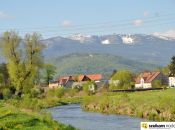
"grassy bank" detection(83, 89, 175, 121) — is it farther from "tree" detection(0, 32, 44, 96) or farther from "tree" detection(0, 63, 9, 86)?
"tree" detection(0, 63, 9, 86)

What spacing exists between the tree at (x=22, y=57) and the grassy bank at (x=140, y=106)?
1134cm

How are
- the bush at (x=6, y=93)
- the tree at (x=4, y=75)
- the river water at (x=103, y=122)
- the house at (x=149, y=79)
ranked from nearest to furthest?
the river water at (x=103, y=122)
the bush at (x=6, y=93)
the tree at (x=4, y=75)
the house at (x=149, y=79)

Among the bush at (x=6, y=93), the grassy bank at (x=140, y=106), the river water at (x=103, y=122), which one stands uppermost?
the bush at (x=6, y=93)

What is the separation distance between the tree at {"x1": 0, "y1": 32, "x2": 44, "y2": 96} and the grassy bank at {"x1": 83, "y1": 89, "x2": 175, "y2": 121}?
1134cm

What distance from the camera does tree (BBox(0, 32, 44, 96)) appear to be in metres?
78.9

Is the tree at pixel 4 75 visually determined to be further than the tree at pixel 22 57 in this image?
Yes

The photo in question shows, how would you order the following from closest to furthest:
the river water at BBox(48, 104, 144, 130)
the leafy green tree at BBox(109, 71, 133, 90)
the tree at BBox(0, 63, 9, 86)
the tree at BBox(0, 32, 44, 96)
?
the river water at BBox(48, 104, 144, 130)
the tree at BBox(0, 32, 44, 96)
the tree at BBox(0, 63, 9, 86)
the leafy green tree at BBox(109, 71, 133, 90)

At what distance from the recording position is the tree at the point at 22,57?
259 feet

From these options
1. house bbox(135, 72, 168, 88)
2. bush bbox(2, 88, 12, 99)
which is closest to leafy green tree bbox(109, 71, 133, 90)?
house bbox(135, 72, 168, 88)

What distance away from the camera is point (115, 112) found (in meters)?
71.0

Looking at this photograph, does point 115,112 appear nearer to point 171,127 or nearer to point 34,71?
point 34,71

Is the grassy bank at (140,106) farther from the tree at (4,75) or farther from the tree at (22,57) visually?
the tree at (4,75)

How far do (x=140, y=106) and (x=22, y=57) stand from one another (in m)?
25.1

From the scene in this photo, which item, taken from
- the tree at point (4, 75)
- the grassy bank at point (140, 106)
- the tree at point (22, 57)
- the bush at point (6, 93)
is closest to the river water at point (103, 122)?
the grassy bank at point (140, 106)
